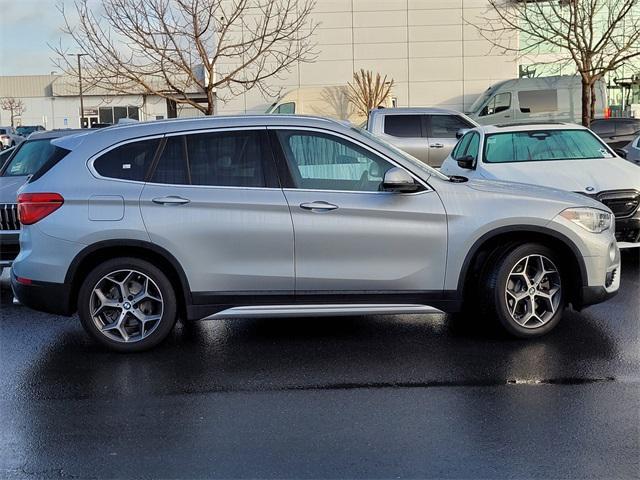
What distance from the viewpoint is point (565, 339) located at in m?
5.80

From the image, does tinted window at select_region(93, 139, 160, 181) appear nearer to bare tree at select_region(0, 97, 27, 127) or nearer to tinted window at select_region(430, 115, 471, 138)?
tinted window at select_region(430, 115, 471, 138)

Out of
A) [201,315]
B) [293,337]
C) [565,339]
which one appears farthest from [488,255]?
[201,315]

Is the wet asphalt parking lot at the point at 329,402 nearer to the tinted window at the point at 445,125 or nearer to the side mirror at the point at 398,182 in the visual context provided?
the side mirror at the point at 398,182

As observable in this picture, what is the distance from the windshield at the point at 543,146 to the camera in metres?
9.69

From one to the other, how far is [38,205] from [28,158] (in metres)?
4.92

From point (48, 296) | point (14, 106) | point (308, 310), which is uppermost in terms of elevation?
point (14, 106)

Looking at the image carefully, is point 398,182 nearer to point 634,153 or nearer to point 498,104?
point 634,153

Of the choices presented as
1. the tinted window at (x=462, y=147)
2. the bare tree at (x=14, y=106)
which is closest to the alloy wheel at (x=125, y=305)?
the tinted window at (x=462, y=147)

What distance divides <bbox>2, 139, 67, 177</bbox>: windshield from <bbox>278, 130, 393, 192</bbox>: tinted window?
5189 millimetres

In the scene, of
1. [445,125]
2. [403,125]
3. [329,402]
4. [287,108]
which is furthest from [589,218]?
[287,108]

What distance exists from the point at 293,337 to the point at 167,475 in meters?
2.51

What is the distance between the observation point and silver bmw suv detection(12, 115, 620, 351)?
5.46 meters

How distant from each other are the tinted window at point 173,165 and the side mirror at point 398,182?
4.95 ft

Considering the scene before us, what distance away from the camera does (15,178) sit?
9.27 meters
